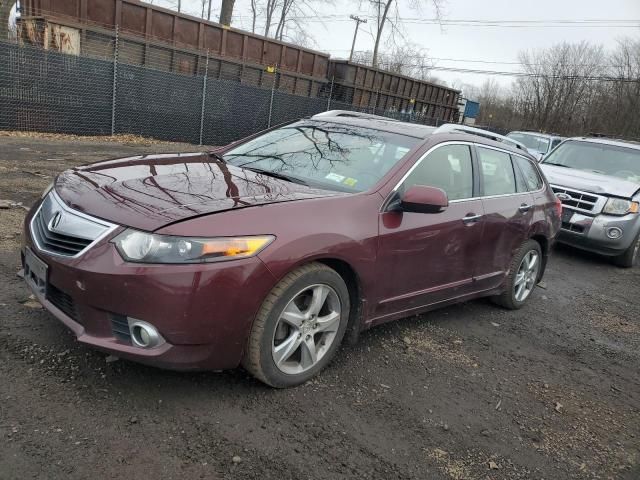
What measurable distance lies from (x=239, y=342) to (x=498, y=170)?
3017 mm

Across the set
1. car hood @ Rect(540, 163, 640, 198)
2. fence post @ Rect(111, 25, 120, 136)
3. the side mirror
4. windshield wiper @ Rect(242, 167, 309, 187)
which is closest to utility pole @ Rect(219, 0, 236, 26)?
fence post @ Rect(111, 25, 120, 136)

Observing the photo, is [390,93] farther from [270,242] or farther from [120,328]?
[120,328]

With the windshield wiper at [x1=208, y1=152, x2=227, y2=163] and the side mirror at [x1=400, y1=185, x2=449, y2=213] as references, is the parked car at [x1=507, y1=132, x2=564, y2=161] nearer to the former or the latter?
the windshield wiper at [x1=208, y1=152, x2=227, y2=163]

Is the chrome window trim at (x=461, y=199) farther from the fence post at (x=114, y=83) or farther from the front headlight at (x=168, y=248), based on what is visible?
the fence post at (x=114, y=83)

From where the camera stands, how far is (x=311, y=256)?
9.67ft

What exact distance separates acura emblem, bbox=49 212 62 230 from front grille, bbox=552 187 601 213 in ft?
22.9

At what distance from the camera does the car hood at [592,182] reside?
7.74 m

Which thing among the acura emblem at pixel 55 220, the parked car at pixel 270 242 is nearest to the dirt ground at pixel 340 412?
the parked car at pixel 270 242

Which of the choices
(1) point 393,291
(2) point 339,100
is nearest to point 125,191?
(1) point 393,291

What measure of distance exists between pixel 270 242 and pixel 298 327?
581 mm

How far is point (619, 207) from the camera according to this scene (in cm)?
766

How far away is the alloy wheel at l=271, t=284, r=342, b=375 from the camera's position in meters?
3.02

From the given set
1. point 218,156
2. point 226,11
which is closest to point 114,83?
point 218,156

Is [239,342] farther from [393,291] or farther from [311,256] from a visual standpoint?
[393,291]
